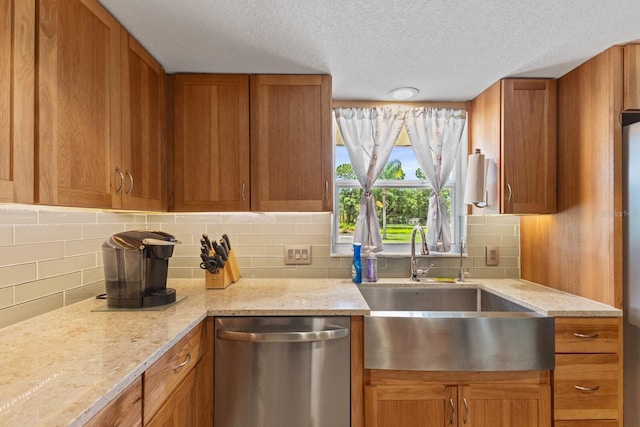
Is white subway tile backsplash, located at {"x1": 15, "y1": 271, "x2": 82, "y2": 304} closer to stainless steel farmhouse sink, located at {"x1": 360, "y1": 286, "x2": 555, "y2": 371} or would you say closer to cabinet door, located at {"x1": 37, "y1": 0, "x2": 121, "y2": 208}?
cabinet door, located at {"x1": 37, "y1": 0, "x2": 121, "y2": 208}

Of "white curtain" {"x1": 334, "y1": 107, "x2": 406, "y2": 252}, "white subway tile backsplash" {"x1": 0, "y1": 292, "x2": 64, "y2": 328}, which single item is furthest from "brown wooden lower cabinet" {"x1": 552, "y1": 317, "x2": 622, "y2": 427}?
"white subway tile backsplash" {"x1": 0, "y1": 292, "x2": 64, "y2": 328}

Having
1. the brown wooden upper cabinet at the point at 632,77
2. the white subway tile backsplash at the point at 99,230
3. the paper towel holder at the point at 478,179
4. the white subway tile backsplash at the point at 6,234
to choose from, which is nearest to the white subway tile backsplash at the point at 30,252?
the white subway tile backsplash at the point at 6,234

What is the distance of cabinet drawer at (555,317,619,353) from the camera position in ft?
4.87

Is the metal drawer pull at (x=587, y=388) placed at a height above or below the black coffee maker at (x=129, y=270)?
below

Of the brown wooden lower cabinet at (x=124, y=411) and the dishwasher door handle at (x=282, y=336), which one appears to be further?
the dishwasher door handle at (x=282, y=336)

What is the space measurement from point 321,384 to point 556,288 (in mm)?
1398

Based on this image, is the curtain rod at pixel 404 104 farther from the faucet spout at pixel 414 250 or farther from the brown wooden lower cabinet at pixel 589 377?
the brown wooden lower cabinet at pixel 589 377

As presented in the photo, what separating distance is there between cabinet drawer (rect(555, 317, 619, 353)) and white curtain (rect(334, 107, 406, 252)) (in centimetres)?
100

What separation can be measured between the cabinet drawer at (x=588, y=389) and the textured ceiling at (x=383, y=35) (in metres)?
1.39

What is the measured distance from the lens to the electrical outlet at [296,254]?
220 cm

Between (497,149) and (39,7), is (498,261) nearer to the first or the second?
(497,149)

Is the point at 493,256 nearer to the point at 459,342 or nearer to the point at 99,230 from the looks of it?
the point at 459,342

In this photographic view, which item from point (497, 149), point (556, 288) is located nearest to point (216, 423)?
point (556, 288)

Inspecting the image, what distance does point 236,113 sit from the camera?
6.15ft
